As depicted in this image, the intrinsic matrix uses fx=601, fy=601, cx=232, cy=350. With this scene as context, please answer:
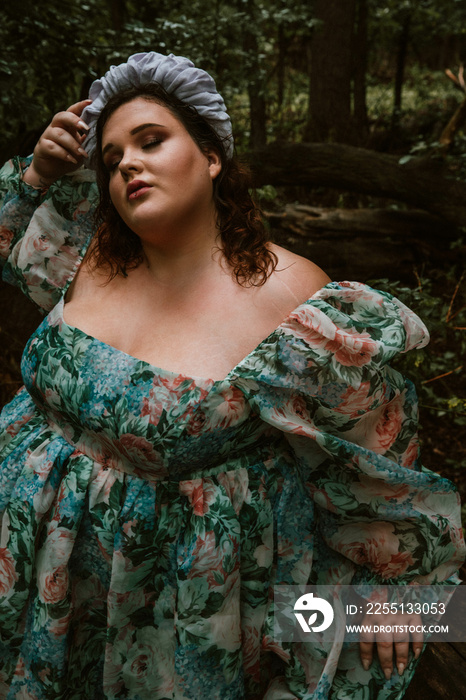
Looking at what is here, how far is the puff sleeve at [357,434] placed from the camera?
4.60 ft

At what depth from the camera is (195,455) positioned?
55.5 inches

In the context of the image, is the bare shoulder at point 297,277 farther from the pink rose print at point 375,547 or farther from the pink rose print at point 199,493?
the pink rose print at point 375,547

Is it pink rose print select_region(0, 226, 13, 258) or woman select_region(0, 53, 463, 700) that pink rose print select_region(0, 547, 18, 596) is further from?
pink rose print select_region(0, 226, 13, 258)

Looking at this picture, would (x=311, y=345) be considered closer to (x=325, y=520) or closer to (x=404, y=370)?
(x=325, y=520)

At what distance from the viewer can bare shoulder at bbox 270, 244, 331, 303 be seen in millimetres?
1537

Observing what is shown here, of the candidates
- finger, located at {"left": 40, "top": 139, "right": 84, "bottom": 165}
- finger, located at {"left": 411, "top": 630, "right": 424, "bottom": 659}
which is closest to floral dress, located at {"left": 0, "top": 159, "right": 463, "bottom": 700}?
finger, located at {"left": 411, "top": 630, "right": 424, "bottom": 659}

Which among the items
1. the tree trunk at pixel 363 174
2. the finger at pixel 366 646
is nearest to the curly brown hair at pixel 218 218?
the finger at pixel 366 646

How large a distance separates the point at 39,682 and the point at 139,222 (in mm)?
1186

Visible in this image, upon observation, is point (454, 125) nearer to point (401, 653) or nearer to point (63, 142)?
point (63, 142)

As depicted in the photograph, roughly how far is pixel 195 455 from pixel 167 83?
0.95 meters

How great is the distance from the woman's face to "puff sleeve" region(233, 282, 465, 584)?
39 centimetres

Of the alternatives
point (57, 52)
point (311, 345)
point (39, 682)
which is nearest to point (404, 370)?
point (311, 345)

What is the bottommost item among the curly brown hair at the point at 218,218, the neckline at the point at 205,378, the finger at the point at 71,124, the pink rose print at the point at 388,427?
the pink rose print at the point at 388,427

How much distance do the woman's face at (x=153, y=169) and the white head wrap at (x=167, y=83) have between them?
7 cm
